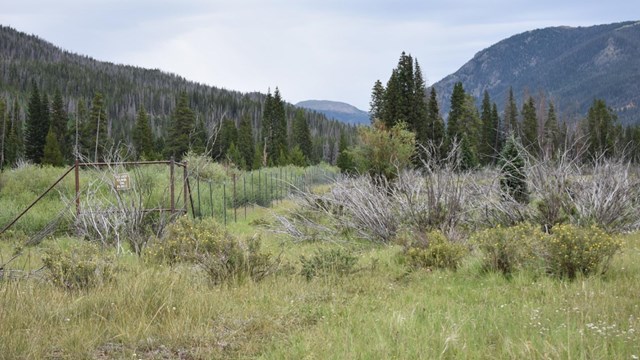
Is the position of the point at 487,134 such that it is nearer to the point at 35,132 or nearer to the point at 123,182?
the point at 35,132

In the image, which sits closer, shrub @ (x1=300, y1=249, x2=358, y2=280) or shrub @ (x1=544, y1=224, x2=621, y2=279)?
shrub @ (x1=544, y1=224, x2=621, y2=279)

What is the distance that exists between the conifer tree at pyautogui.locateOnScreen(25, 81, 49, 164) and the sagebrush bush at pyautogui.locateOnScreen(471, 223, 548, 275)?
55.0 metres

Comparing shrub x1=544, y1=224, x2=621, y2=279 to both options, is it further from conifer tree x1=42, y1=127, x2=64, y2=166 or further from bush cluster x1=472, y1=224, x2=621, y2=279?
conifer tree x1=42, y1=127, x2=64, y2=166

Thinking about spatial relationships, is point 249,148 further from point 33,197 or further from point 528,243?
point 528,243

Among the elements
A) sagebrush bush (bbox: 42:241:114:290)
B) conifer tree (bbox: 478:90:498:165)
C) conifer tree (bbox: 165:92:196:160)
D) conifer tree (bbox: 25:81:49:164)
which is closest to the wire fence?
sagebrush bush (bbox: 42:241:114:290)

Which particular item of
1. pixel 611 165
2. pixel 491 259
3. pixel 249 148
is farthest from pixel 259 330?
pixel 249 148

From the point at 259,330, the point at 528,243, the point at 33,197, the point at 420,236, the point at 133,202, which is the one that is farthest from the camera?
the point at 33,197

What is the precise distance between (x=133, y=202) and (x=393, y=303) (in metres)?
5.56

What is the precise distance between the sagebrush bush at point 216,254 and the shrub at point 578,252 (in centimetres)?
364

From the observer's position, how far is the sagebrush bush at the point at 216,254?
675 cm

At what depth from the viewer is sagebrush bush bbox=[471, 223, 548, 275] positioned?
7.04m

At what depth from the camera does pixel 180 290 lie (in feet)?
17.6

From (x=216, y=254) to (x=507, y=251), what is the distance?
3.84 meters

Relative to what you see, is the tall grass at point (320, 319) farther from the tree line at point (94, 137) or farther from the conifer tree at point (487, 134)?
the conifer tree at point (487, 134)
